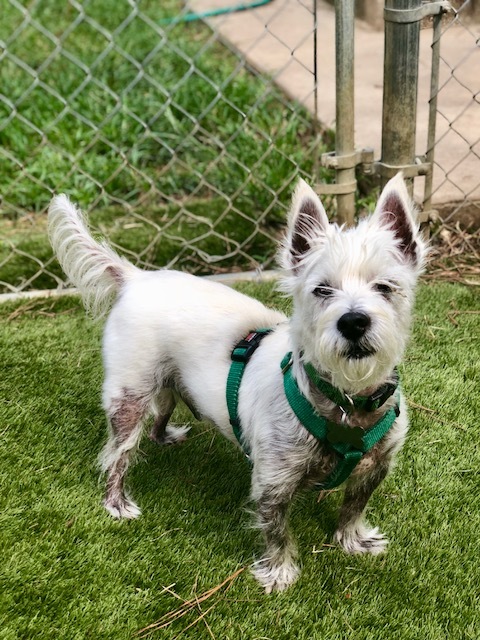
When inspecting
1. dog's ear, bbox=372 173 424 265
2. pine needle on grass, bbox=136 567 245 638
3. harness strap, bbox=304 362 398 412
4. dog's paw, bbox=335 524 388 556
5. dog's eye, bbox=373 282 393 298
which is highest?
dog's ear, bbox=372 173 424 265

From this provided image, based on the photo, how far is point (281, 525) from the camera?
7.41ft

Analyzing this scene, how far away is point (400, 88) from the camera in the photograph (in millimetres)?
3318

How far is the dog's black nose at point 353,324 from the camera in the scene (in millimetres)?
1812

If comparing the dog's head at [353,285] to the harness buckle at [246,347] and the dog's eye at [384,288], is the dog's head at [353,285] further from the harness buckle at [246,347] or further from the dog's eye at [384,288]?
the harness buckle at [246,347]

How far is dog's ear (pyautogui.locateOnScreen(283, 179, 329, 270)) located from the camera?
2.06m

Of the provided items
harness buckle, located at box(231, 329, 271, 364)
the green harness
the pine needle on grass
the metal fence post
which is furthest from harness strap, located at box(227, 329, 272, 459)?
the metal fence post

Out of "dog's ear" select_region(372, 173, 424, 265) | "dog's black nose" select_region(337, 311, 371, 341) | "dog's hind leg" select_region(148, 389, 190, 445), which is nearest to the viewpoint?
"dog's black nose" select_region(337, 311, 371, 341)

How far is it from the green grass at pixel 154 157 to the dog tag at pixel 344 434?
2042mm

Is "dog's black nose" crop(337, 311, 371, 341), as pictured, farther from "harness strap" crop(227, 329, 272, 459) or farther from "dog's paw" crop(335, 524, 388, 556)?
"dog's paw" crop(335, 524, 388, 556)

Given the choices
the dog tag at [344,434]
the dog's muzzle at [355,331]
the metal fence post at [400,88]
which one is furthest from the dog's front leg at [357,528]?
the metal fence post at [400,88]

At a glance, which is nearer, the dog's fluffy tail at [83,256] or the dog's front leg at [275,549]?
the dog's front leg at [275,549]

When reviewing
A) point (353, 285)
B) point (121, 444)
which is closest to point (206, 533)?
point (121, 444)

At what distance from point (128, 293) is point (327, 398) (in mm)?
835

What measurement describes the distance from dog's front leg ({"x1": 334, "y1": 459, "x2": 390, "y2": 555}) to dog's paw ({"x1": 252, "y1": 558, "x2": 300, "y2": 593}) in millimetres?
218
